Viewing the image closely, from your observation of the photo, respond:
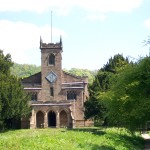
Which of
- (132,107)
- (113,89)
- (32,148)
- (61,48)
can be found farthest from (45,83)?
(32,148)

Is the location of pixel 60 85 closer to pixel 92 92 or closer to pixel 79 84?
pixel 79 84

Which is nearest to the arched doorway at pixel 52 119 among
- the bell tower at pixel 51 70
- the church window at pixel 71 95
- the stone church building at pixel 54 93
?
the stone church building at pixel 54 93

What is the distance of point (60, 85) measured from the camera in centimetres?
7200

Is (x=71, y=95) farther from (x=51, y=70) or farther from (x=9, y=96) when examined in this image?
(x=9, y=96)

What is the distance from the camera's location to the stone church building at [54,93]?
6831 centimetres

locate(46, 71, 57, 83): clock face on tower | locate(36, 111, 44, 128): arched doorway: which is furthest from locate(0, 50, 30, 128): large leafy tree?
locate(46, 71, 57, 83): clock face on tower

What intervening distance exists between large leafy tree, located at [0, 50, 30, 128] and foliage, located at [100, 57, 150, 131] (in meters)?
24.7

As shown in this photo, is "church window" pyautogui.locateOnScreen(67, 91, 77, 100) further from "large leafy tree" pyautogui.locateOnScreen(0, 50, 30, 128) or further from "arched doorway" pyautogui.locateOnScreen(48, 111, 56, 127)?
"large leafy tree" pyautogui.locateOnScreen(0, 50, 30, 128)

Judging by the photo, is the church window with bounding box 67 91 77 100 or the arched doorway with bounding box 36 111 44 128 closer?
the arched doorway with bounding box 36 111 44 128

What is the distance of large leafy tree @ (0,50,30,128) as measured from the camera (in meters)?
56.4

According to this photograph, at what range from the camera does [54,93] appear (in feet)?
236

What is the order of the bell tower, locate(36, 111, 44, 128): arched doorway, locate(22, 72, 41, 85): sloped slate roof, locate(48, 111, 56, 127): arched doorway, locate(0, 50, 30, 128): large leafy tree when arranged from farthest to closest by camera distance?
1. locate(22, 72, 41, 85): sloped slate roof
2. the bell tower
3. locate(48, 111, 56, 127): arched doorway
4. locate(36, 111, 44, 128): arched doorway
5. locate(0, 50, 30, 128): large leafy tree

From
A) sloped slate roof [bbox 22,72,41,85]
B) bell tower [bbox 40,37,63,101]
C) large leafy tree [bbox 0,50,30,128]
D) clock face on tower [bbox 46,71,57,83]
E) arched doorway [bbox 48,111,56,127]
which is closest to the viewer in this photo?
large leafy tree [bbox 0,50,30,128]

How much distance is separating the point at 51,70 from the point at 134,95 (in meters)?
42.6
